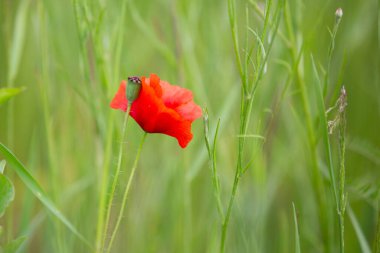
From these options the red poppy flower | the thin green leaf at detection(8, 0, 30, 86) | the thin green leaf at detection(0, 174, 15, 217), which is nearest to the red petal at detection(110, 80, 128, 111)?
the red poppy flower

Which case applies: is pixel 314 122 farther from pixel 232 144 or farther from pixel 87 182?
pixel 87 182

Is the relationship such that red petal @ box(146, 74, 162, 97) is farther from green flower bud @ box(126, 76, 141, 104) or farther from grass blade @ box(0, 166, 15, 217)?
grass blade @ box(0, 166, 15, 217)

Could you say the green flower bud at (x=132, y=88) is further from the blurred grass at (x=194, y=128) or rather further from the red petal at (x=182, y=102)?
the blurred grass at (x=194, y=128)

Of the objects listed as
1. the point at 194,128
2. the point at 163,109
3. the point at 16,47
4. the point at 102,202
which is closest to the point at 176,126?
the point at 163,109

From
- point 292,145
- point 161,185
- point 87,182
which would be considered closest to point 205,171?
point 161,185

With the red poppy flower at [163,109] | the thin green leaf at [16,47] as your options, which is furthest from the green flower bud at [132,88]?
the thin green leaf at [16,47]

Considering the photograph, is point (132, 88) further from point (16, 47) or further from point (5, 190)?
point (16, 47)
